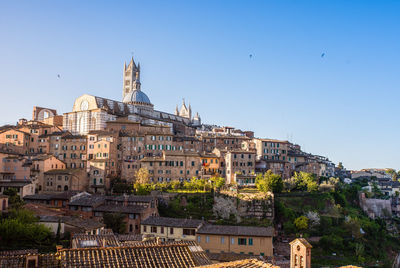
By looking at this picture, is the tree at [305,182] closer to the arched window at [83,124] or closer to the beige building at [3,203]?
the arched window at [83,124]

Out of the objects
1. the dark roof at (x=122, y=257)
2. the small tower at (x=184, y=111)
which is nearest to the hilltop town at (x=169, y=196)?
the dark roof at (x=122, y=257)

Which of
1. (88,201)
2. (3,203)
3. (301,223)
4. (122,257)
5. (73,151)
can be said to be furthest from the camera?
(73,151)

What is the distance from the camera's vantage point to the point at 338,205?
232ft

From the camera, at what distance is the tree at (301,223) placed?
5855cm

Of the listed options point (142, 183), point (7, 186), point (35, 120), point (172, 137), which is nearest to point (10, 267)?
point (7, 186)

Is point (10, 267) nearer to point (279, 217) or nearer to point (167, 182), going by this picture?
point (279, 217)

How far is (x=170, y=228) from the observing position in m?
50.4

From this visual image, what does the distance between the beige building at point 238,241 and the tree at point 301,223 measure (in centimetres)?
1252

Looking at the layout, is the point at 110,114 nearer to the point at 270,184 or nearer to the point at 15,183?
the point at 15,183

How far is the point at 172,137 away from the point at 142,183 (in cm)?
1544

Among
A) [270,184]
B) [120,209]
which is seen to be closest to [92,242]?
[120,209]

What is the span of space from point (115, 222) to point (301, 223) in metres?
28.3

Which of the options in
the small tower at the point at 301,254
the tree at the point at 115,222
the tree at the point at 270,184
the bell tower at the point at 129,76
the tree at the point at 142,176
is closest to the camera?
the small tower at the point at 301,254

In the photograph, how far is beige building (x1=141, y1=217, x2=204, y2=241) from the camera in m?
49.2
